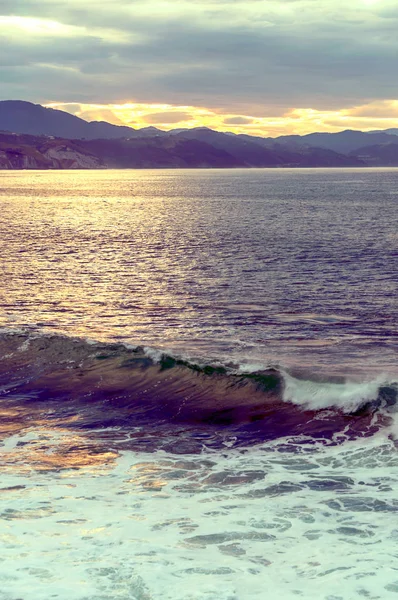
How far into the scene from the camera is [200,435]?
846 inches

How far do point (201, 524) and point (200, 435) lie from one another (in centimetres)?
655

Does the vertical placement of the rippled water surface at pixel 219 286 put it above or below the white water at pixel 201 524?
above

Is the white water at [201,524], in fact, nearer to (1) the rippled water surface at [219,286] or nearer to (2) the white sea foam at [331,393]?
(2) the white sea foam at [331,393]

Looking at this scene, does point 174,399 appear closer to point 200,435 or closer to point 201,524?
point 200,435

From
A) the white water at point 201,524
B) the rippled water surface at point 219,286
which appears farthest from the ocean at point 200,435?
the rippled water surface at point 219,286

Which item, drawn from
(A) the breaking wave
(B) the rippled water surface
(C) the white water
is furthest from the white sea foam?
(C) the white water

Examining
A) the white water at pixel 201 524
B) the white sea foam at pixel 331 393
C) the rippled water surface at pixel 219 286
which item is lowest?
the white water at pixel 201 524

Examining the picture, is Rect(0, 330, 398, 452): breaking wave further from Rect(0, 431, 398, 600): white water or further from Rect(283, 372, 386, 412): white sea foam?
Rect(0, 431, 398, 600): white water

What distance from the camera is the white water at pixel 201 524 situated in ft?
40.7

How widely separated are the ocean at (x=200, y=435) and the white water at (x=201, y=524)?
1.9 inches

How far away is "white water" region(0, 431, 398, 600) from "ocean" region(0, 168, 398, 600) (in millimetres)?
48

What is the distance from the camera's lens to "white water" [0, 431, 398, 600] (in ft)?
40.7

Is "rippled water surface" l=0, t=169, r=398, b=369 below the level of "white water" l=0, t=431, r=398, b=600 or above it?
above

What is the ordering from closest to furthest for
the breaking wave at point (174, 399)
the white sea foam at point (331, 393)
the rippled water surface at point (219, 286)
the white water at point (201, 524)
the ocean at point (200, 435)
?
the white water at point (201, 524) < the ocean at point (200, 435) < the breaking wave at point (174, 399) < the white sea foam at point (331, 393) < the rippled water surface at point (219, 286)
